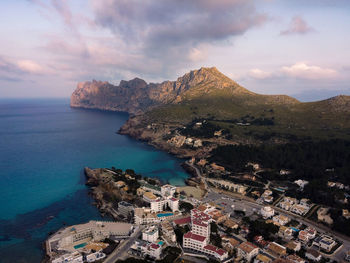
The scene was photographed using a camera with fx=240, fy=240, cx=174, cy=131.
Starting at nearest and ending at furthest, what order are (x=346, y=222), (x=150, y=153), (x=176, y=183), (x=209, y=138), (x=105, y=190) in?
(x=346, y=222) → (x=105, y=190) → (x=176, y=183) → (x=150, y=153) → (x=209, y=138)

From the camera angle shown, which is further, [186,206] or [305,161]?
[305,161]

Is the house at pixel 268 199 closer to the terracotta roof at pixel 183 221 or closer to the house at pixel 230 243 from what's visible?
the house at pixel 230 243

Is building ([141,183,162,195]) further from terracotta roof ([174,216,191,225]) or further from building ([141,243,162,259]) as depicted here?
building ([141,243,162,259])

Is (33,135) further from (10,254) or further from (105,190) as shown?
(10,254)

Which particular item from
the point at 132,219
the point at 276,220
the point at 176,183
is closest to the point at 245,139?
the point at 176,183

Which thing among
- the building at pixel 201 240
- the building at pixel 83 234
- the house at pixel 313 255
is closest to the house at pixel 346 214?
the house at pixel 313 255

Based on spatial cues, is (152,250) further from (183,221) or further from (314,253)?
(314,253)

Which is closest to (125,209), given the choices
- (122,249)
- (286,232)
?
(122,249)
